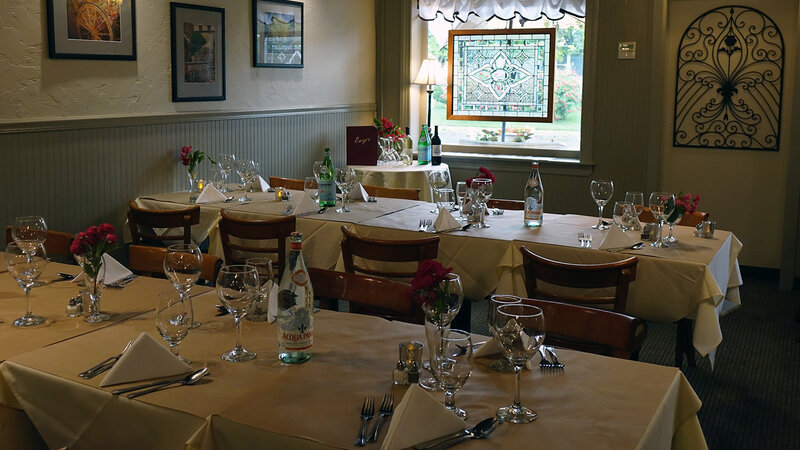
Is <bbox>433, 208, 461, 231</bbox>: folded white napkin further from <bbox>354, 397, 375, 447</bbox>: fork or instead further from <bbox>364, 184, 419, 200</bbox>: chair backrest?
<bbox>354, 397, 375, 447</bbox>: fork

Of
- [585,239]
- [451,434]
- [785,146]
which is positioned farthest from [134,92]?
[785,146]

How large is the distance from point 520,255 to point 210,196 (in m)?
2.10

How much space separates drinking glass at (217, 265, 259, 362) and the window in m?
5.93

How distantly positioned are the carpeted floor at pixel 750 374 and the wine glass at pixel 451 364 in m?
2.19

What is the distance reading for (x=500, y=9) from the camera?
7.61 meters

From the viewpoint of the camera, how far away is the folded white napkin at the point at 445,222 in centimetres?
421

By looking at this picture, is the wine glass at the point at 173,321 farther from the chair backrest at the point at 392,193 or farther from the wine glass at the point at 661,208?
the chair backrest at the point at 392,193

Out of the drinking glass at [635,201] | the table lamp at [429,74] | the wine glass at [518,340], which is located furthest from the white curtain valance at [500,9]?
the wine glass at [518,340]

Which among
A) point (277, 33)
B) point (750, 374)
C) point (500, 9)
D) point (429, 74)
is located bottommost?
point (750, 374)

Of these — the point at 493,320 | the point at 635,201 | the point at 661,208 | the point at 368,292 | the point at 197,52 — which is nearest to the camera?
the point at 493,320

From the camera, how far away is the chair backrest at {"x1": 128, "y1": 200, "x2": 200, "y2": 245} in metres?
4.58

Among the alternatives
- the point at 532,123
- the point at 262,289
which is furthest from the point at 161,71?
the point at 532,123

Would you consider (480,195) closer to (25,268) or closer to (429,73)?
(25,268)

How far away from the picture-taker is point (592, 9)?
707 centimetres
